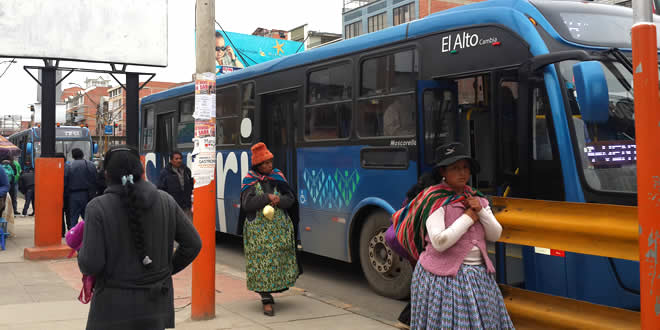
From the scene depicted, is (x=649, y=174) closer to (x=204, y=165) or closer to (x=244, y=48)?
(x=204, y=165)

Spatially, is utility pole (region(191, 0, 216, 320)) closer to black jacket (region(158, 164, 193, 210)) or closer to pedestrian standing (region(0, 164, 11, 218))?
black jacket (region(158, 164, 193, 210))

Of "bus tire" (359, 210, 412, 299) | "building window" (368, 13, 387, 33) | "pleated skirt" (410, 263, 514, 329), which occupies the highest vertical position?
"building window" (368, 13, 387, 33)

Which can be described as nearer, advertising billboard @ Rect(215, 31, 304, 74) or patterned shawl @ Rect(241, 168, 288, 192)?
patterned shawl @ Rect(241, 168, 288, 192)

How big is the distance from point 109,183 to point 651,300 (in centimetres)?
264

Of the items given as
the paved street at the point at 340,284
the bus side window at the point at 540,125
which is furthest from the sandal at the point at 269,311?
the bus side window at the point at 540,125

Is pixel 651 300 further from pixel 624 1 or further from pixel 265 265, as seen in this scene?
pixel 624 1

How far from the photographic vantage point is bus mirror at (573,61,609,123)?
15.6 ft

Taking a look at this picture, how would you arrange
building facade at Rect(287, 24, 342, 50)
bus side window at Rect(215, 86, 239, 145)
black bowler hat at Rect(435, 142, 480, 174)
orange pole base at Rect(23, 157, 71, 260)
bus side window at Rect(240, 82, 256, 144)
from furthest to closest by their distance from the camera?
building facade at Rect(287, 24, 342, 50) < bus side window at Rect(215, 86, 239, 145) < orange pole base at Rect(23, 157, 71, 260) < bus side window at Rect(240, 82, 256, 144) < black bowler hat at Rect(435, 142, 480, 174)

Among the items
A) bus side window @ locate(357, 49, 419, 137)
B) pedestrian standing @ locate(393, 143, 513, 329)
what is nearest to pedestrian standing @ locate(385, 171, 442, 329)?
pedestrian standing @ locate(393, 143, 513, 329)

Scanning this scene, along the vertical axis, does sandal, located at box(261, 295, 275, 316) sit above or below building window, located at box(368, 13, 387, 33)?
below

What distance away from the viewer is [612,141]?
5.19 meters

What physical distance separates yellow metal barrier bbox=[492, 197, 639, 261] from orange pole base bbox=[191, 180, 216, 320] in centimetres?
286

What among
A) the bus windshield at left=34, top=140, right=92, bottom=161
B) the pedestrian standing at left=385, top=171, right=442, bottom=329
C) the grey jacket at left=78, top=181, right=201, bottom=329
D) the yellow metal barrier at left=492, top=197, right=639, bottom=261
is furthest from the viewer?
the bus windshield at left=34, top=140, right=92, bottom=161

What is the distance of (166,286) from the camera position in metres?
3.49
